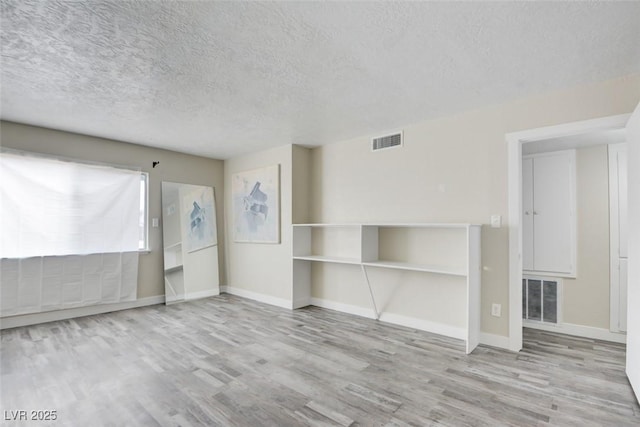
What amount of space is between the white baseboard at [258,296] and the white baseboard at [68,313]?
1.13 meters

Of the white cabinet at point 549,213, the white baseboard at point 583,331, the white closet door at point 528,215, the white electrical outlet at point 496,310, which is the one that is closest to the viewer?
the white electrical outlet at point 496,310

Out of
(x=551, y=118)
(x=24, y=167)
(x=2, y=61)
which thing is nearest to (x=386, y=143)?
(x=551, y=118)

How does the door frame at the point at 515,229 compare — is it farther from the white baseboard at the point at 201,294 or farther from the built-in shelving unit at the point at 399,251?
the white baseboard at the point at 201,294

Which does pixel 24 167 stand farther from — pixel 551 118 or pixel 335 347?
pixel 551 118

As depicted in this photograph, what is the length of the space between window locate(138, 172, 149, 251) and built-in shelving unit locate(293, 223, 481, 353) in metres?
2.25

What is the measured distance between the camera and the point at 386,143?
12.8 feet

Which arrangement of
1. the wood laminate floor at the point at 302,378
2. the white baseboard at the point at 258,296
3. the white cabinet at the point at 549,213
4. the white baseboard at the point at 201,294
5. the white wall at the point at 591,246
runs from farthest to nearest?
the white baseboard at the point at 201,294 < the white baseboard at the point at 258,296 < the white cabinet at the point at 549,213 < the white wall at the point at 591,246 < the wood laminate floor at the point at 302,378

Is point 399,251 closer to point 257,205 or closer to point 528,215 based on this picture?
point 528,215

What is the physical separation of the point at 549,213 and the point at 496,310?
4.93 feet

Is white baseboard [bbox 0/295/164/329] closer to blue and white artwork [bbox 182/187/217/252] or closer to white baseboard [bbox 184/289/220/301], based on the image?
white baseboard [bbox 184/289/220/301]

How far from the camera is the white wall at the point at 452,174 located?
2740 mm

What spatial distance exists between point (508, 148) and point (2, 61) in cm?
410

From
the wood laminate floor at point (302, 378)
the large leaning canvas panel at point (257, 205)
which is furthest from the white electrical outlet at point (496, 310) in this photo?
the large leaning canvas panel at point (257, 205)

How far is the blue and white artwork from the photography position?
5082 millimetres
